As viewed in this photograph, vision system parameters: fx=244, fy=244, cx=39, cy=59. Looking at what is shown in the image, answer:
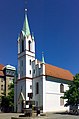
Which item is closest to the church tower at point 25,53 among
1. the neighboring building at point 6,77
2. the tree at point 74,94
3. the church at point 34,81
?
the church at point 34,81

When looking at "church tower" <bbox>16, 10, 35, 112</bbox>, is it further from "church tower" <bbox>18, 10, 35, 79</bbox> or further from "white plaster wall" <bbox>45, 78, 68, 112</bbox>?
"white plaster wall" <bbox>45, 78, 68, 112</bbox>

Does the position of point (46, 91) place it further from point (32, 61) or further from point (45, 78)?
point (32, 61)

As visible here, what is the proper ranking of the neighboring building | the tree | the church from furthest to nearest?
the neighboring building
the church
the tree

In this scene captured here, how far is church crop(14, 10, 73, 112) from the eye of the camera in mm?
55219

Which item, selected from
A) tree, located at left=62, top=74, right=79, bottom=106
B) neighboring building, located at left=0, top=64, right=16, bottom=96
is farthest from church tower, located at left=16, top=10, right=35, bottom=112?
tree, located at left=62, top=74, right=79, bottom=106

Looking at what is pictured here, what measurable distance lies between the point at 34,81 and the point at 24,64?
472 cm

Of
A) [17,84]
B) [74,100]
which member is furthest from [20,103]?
[74,100]

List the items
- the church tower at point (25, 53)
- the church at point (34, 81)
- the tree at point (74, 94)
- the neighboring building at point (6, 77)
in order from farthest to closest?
1. the neighboring building at point (6, 77)
2. the church tower at point (25, 53)
3. the church at point (34, 81)
4. the tree at point (74, 94)

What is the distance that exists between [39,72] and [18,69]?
6.43 meters

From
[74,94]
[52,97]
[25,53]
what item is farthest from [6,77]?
[74,94]

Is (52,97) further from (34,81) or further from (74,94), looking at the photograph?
(74,94)

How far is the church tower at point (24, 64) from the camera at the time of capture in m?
56.8

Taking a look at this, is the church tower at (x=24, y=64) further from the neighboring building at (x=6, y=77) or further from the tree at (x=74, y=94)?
the tree at (x=74, y=94)

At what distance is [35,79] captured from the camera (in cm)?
5728
